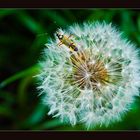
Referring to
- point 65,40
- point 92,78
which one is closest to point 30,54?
point 65,40

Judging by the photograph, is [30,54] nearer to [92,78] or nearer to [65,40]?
[65,40]

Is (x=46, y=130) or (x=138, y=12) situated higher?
(x=138, y=12)

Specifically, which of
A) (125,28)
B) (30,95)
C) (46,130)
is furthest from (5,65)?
(125,28)

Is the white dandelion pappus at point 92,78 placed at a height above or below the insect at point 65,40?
below
